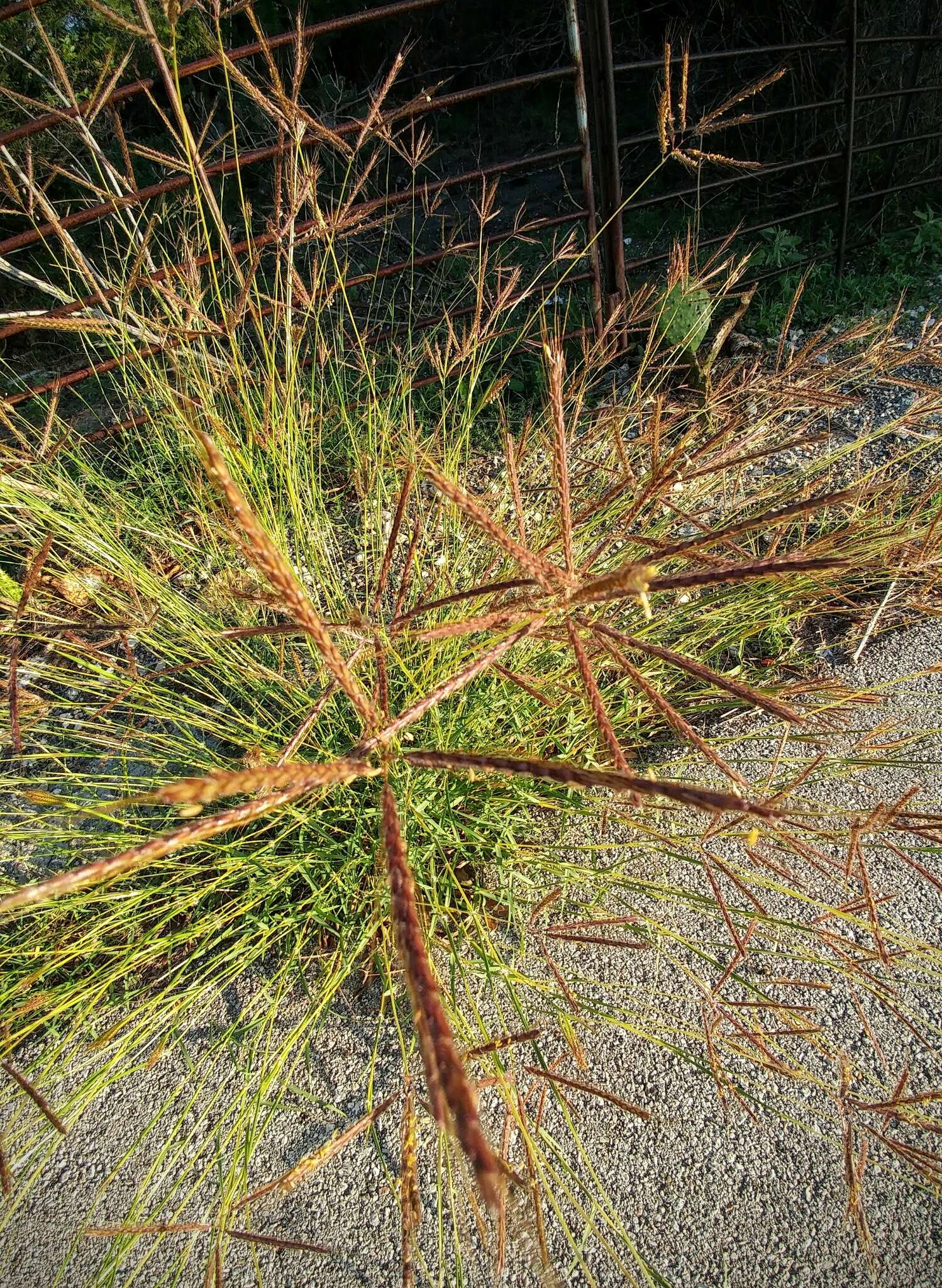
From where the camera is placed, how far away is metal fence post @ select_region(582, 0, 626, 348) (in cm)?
257

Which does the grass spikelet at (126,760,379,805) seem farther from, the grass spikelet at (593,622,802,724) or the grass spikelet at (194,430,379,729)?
the grass spikelet at (593,622,802,724)

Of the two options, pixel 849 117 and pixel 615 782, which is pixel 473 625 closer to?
pixel 615 782

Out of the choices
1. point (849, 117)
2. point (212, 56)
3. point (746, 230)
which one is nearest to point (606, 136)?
point (746, 230)

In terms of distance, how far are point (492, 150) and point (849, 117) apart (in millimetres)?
3292

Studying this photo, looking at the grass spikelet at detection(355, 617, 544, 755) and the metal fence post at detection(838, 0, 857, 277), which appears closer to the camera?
the grass spikelet at detection(355, 617, 544, 755)

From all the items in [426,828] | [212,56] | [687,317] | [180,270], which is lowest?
[426,828]

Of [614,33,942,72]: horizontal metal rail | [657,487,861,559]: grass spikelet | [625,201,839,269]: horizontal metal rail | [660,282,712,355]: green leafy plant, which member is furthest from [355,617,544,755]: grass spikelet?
[614,33,942,72]: horizontal metal rail

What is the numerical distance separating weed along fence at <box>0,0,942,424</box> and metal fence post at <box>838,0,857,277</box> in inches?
0.5

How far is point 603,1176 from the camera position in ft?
3.66

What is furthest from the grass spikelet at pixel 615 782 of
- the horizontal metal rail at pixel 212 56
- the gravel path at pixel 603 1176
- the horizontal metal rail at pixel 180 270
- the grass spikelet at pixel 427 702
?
the horizontal metal rail at pixel 212 56

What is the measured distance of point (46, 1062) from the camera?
3.80ft

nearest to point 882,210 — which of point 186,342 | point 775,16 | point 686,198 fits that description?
point 686,198

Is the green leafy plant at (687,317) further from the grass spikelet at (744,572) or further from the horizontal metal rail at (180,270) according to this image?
the grass spikelet at (744,572)

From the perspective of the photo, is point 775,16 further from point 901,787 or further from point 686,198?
point 901,787
